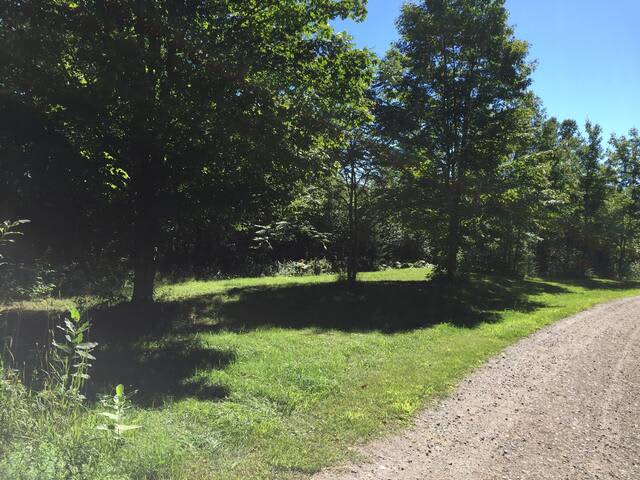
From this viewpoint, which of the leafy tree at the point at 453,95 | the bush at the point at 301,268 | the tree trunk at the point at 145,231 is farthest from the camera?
the bush at the point at 301,268

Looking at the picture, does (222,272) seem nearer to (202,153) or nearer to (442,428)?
(202,153)

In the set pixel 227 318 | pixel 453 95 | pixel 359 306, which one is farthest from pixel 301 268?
pixel 227 318

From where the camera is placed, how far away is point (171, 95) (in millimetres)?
9609

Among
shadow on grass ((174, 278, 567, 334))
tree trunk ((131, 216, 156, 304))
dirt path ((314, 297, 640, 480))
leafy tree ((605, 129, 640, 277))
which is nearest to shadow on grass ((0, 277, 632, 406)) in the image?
shadow on grass ((174, 278, 567, 334))

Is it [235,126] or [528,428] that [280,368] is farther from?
[235,126]

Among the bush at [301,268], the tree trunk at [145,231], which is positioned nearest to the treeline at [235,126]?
the tree trunk at [145,231]

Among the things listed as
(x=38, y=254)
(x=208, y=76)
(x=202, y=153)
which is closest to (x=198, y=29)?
(x=208, y=76)

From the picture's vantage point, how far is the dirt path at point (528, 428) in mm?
4086

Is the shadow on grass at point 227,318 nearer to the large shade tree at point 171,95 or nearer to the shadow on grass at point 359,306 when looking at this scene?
the shadow on grass at point 359,306

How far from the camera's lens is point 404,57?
57.6 ft

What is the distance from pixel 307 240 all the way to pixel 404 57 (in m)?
11.7

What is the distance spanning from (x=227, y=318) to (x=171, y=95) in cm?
521

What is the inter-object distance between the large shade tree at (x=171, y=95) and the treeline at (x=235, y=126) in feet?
0.12

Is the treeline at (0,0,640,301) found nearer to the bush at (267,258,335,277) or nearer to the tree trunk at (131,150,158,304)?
the tree trunk at (131,150,158,304)
